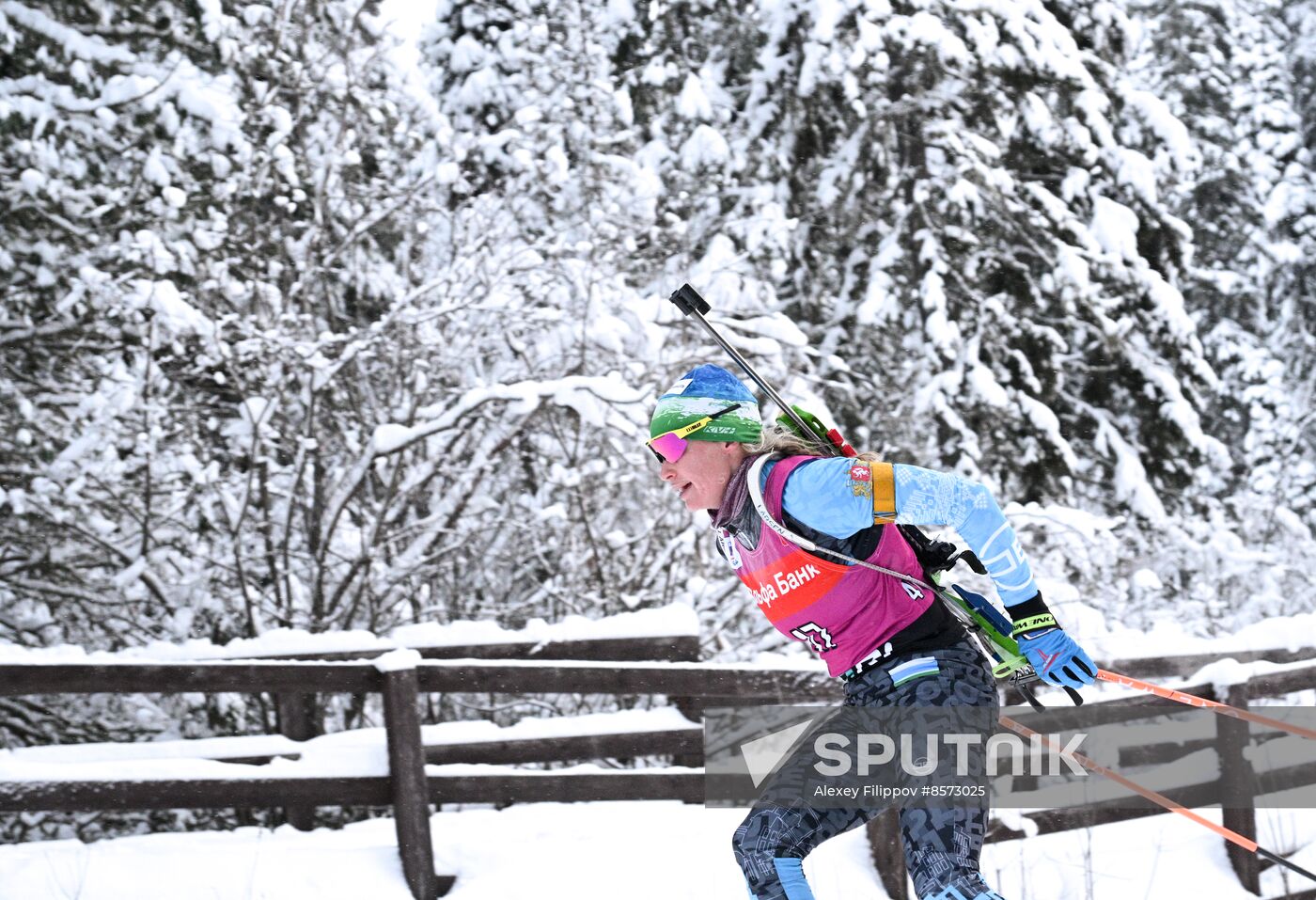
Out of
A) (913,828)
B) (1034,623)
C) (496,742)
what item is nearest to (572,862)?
(496,742)

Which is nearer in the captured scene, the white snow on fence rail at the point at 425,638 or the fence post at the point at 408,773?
the fence post at the point at 408,773

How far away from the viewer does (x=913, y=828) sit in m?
2.83

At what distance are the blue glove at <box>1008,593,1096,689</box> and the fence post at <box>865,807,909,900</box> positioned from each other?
92.0 inches

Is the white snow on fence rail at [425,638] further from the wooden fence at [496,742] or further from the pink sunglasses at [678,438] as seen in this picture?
the pink sunglasses at [678,438]

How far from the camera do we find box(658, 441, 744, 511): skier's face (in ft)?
9.93

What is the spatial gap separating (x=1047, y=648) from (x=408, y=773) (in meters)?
2.97

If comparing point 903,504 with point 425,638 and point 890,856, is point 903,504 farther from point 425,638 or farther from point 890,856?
point 425,638

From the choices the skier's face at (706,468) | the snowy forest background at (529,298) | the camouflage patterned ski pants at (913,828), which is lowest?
the camouflage patterned ski pants at (913,828)

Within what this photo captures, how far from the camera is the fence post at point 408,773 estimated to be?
15.8ft

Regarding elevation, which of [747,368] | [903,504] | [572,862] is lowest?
[572,862]

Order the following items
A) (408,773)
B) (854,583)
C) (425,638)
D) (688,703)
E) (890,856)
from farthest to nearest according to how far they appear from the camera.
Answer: (688,703)
(425,638)
(890,856)
(408,773)
(854,583)

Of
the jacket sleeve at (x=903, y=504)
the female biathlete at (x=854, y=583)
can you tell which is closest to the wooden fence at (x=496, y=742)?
the female biathlete at (x=854, y=583)

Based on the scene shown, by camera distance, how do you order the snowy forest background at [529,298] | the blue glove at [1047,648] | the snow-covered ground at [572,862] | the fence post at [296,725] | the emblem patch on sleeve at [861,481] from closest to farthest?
the emblem patch on sleeve at [861,481], the blue glove at [1047,648], the snow-covered ground at [572,862], the fence post at [296,725], the snowy forest background at [529,298]

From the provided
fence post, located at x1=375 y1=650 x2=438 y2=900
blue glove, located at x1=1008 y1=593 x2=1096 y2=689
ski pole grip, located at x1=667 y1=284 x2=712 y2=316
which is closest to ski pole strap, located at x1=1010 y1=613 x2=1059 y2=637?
blue glove, located at x1=1008 y1=593 x2=1096 y2=689
